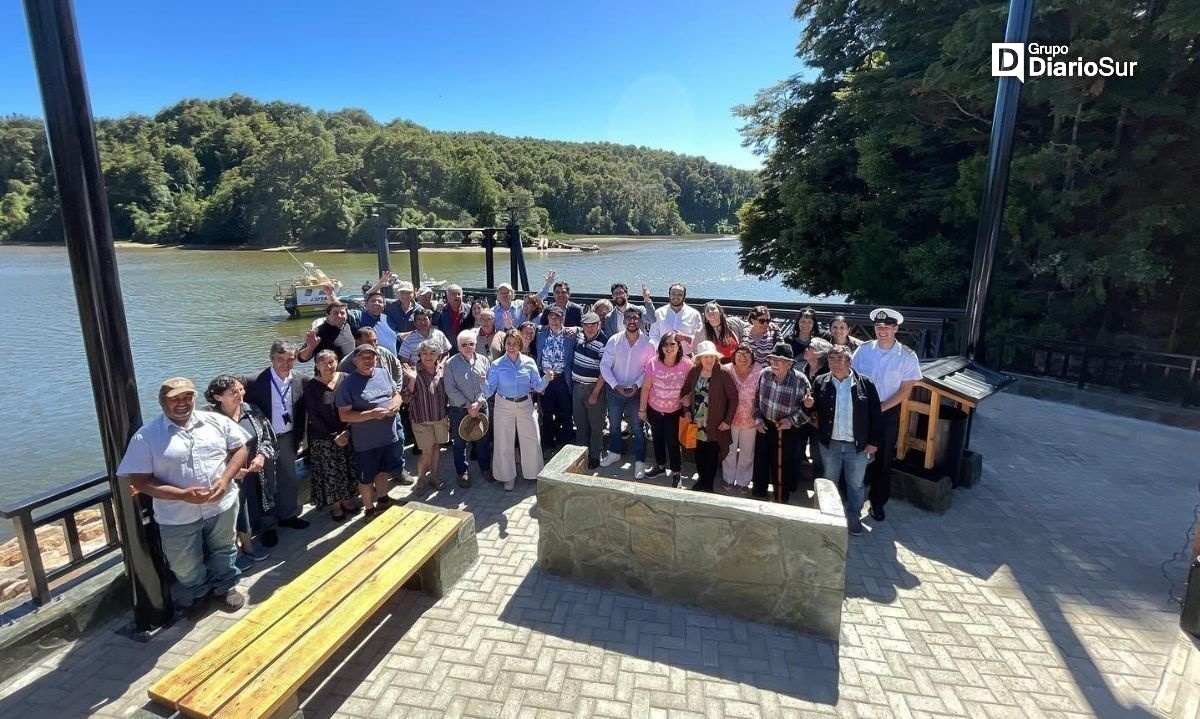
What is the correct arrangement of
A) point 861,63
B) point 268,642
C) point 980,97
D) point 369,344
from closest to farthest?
point 268,642, point 369,344, point 980,97, point 861,63

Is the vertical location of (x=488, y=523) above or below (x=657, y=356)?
below

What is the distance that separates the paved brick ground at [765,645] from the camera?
3088 millimetres

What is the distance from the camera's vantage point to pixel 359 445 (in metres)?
4.79

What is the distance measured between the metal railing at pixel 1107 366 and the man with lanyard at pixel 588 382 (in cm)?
734

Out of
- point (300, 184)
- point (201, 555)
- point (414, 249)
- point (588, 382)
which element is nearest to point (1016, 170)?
point (588, 382)

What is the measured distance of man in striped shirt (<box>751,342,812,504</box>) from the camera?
4.72 metres

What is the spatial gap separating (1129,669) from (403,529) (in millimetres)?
4381

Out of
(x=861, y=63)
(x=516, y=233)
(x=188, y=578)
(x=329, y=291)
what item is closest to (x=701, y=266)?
(x=861, y=63)

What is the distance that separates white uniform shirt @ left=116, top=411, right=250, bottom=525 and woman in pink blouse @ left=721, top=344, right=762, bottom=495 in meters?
3.67

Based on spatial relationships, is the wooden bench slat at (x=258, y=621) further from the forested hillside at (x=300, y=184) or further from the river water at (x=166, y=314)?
the forested hillside at (x=300, y=184)

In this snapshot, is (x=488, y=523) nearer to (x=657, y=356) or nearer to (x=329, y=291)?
(x=657, y=356)

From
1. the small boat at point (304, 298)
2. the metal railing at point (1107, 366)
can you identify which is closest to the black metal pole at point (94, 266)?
the metal railing at point (1107, 366)

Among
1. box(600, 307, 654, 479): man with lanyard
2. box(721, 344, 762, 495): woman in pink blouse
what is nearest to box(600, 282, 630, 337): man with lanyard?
box(600, 307, 654, 479): man with lanyard

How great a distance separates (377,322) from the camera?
607 centimetres
